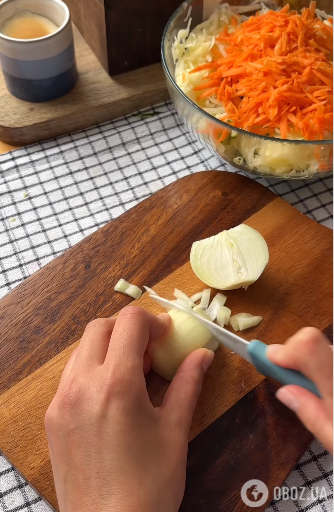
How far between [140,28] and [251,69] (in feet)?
1.43

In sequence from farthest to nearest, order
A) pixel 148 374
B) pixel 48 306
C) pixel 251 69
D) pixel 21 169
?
1. pixel 21 169
2. pixel 251 69
3. pixel 48 306
4. pixel 148 374

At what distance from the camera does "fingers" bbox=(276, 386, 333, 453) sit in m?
0.67

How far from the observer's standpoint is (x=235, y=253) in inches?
44.1

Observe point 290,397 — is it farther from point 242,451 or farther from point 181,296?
point 181,296

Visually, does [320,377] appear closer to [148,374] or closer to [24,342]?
[148,374]

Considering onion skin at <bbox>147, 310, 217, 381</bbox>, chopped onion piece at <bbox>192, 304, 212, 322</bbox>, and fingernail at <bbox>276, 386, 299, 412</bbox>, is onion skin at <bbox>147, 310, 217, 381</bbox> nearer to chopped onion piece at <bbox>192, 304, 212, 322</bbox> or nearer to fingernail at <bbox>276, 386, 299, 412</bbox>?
chopped onion piece at <bbox>192, 304, 212, 322</bbox>

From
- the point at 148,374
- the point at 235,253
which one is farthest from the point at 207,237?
the point at 148,374

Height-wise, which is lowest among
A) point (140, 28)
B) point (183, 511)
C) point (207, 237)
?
point (183, 511)

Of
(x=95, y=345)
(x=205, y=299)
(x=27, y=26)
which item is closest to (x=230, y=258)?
(x=205, y=299)

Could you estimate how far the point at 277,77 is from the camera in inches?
48.6

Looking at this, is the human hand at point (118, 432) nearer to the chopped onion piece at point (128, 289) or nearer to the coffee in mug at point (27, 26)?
the chopped onion piece at point (128, 289)

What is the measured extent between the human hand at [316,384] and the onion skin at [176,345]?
29 centimetres

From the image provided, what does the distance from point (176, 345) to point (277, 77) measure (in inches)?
25.4

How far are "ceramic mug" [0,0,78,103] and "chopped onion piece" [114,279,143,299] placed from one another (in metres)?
0.66
